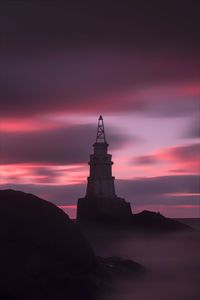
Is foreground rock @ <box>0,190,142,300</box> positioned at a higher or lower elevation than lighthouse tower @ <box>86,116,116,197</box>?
lower

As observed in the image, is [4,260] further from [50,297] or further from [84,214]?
[84,214]

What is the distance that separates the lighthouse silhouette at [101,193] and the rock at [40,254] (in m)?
58.1

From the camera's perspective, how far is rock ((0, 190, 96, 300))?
17.3 meters

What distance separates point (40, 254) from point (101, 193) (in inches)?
2432

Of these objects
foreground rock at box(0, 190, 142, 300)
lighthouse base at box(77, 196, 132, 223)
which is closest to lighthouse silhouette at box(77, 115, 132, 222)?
lighthouse base at box(77, 196, 132, 223)

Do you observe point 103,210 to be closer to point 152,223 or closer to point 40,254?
point 152,223

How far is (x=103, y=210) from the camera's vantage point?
78.5 m

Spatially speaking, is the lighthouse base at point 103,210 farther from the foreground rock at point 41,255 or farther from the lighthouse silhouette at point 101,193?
the foreground rock at point 41,255

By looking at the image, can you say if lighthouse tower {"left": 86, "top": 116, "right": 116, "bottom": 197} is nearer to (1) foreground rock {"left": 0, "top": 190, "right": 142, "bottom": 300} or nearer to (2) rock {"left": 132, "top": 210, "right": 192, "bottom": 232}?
(2) rock {"left": 132, "top": 210, "right": 192, "bottom": 232}

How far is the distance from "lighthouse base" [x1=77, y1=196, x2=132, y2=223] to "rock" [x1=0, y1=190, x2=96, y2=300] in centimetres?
5813

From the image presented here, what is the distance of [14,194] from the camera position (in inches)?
807

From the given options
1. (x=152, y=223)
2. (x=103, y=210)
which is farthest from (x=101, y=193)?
(x=152, y=223)

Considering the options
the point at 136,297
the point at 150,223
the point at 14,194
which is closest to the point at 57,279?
the point at 14,194

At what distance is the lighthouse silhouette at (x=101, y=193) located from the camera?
79.2 metres
